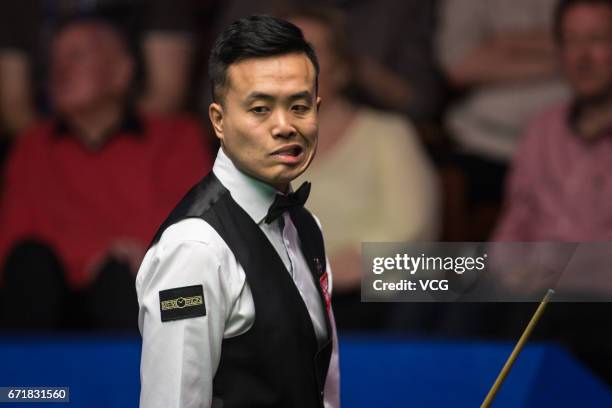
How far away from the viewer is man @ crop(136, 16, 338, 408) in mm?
1682

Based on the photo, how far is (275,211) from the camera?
71.2 inches

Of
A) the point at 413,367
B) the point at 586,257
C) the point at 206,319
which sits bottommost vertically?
the point at 413,367

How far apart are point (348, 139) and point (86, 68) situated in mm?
849

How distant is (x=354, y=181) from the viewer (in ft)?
9.93

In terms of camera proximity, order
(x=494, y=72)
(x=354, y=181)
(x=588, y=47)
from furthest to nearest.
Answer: (x=494, y=72)
(x=588, y=47)
(x=354, y=181)

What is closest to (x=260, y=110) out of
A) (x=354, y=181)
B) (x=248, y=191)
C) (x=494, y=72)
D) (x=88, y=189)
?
(x=248, y=191)

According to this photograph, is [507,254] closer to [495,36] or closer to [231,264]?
[231,264]

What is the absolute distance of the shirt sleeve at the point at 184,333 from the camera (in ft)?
5.50

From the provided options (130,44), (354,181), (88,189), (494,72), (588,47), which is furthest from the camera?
(494,72)

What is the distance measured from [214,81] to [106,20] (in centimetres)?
169

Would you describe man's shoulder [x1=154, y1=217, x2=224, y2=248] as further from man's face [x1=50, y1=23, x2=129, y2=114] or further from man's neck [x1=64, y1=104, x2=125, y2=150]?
man's face [x1=50, y1=23, x2=129, y2=114]

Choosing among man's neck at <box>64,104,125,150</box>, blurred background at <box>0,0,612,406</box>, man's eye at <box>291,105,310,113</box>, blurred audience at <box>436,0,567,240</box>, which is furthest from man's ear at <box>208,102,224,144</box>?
blurred audience at <box>436,0,567,240</box>

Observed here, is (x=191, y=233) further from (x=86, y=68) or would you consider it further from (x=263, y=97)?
(x=86, y=68)

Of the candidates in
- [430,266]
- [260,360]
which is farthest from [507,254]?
[260,360]
